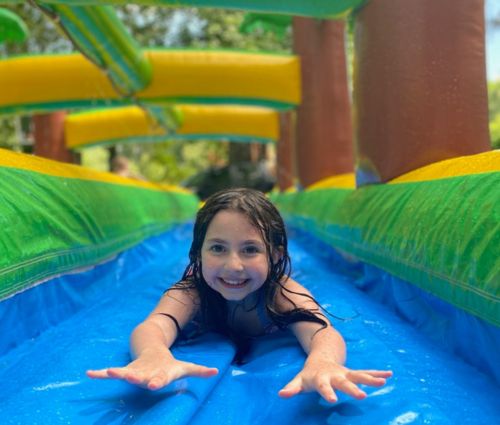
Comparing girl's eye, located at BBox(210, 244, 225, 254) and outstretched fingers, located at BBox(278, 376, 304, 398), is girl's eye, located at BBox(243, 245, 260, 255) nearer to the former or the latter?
girl's eye, located at BBox(210, 244, 225, 254)

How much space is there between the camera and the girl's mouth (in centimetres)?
133

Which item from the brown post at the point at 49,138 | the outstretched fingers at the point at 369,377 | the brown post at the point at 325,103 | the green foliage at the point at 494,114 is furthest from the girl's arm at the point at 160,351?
the brown post at the point at 49,138

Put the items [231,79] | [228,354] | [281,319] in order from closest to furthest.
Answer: [228,354]
[281,319]
[231,79]

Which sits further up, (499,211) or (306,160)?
(499,211)

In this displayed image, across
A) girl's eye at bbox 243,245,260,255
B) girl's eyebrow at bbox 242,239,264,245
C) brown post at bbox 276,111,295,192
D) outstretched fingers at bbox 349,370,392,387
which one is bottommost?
brown post at bbox 276,111,295,192

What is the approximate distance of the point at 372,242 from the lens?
215cm

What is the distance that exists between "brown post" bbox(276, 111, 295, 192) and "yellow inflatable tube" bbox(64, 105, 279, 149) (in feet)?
0.35

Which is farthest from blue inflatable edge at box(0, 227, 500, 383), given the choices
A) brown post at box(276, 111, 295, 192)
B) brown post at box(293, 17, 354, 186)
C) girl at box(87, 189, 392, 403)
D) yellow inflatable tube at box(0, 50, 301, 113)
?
brown post at box(276, 111, 295, 192)

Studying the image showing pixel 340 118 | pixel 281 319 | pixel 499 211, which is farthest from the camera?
pixel 340 118

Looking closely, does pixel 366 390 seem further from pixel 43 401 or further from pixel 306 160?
pixel 306 160

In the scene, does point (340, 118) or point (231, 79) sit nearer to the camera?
point (340, 118)

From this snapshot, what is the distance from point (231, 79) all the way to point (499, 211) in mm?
3919

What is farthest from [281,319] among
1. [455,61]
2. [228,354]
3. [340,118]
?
[340,118]

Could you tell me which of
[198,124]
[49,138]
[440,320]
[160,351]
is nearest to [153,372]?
[160,351]
